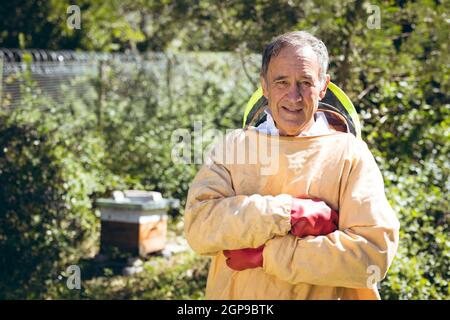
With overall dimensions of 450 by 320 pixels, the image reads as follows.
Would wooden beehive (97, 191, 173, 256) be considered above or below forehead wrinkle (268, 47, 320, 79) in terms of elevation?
below

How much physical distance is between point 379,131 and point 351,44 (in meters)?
0.84

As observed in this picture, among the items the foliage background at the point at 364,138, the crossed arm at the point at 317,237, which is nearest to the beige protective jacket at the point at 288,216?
the crossed arm at the point at 317,237

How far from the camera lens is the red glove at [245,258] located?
7.82 feet

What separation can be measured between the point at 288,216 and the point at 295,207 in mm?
42

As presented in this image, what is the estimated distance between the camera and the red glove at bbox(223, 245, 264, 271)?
2383 millimetres

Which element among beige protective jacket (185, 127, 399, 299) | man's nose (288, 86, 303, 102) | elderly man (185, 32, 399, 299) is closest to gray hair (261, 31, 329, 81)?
elderly man (185, 32, 399, 299)

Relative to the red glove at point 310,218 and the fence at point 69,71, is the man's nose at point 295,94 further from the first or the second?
the fence at point 69,71

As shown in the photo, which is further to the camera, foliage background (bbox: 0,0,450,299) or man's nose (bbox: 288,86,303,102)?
foliage background (bbox: 0,0,450,299)

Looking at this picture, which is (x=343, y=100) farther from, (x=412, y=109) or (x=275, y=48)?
(x=412, y=109)

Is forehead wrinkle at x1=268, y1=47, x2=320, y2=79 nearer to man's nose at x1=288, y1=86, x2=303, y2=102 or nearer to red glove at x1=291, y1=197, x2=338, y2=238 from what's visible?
man's nose at x1=288, y1=86, x2=303, y2=102

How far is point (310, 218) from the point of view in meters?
2.35

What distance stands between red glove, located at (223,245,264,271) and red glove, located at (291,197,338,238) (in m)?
0.14

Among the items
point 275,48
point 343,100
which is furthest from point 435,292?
point 275,48
